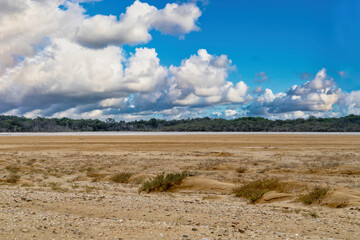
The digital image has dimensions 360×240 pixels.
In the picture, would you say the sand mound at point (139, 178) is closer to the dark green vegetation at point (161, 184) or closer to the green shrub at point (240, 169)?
the dark green vegetation at point (161, 184)

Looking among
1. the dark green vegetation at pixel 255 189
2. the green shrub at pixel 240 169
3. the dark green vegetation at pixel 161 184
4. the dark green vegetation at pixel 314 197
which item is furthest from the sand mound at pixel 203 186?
the green shrub at pixel 240 169

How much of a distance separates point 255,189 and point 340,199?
11.1ft

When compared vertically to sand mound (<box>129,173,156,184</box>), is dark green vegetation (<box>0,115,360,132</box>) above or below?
above

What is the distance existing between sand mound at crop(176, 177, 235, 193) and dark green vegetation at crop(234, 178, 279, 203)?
88 cm

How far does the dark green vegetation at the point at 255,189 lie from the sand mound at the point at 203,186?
88 cm

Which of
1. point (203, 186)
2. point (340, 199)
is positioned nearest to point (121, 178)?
point (203, 186)

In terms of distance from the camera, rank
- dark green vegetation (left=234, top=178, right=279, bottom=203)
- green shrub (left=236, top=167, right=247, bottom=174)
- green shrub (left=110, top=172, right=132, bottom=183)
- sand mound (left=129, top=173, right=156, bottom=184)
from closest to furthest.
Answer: dark green vegetation (left=234, top=178, right=279, bottom=203) → sand mound (left=129, top=173, right=156, bottom=184) → green shrub (left=110, top=172, right=132, bottom=183) → green shrub (left=236, top=167, right=247, bottom=174)

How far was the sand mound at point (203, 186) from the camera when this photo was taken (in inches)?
614

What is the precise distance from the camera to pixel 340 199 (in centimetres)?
1225

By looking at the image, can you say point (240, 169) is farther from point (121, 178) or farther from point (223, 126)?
point (223, 126)

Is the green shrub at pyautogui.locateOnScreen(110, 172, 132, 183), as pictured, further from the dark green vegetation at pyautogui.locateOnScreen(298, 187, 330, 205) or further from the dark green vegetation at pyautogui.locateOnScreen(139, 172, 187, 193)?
the dark green vegetation at pyautogui.locateOnScreen(298, 187, 330, 205)

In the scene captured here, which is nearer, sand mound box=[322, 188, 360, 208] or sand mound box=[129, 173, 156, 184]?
sand mound box=[322, 188, 360, 208]

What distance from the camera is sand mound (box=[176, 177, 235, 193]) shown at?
15594 millimetres

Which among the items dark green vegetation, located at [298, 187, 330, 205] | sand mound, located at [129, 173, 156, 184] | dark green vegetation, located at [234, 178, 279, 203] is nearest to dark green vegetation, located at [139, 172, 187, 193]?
sand mound, located at [129, 173, 156, 184]
